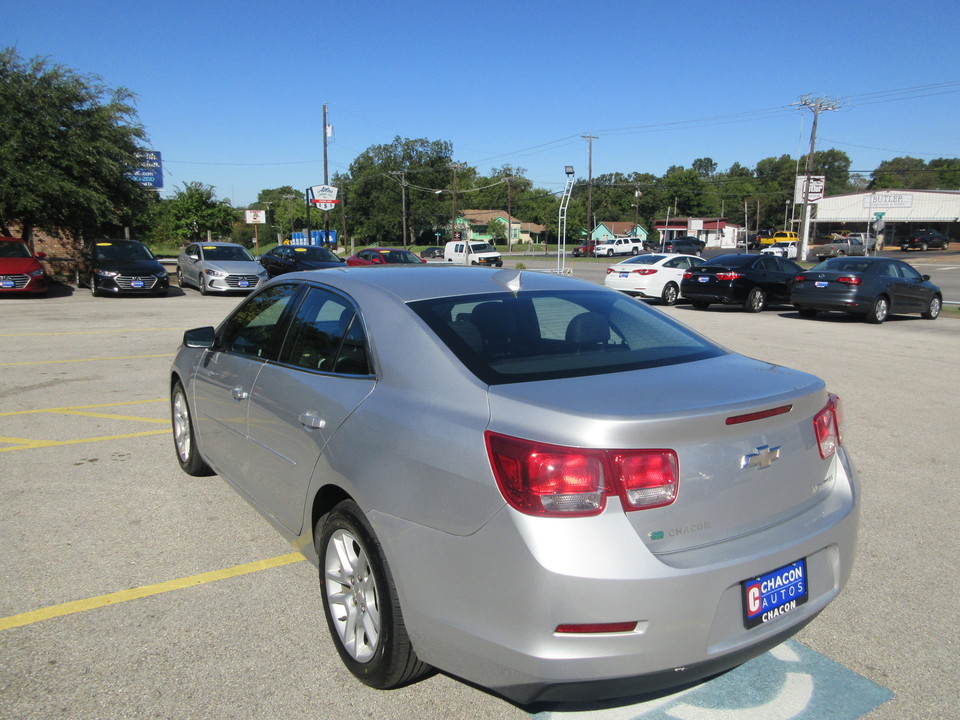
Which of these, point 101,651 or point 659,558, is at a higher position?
point 659,558

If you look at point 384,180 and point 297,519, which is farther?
point 384,180

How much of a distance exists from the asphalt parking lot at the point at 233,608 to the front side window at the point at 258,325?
1106mm

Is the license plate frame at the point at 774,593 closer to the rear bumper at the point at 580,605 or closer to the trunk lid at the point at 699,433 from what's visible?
the rear bumper at the point at 580,605

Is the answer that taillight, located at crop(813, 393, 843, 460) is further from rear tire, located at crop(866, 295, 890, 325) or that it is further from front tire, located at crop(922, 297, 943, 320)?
front tire, located at crop(922, 297, 943, 320)

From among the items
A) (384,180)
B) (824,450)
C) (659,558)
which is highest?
(384,180)

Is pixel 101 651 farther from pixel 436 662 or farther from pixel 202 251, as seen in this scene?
pixel 202 251

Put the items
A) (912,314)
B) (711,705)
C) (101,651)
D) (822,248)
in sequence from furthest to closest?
(822,248)
(912,314)
(101,651)
(711,705)

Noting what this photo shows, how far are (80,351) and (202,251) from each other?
13697 mm

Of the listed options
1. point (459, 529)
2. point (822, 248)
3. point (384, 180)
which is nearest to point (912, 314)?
point (459, 529)

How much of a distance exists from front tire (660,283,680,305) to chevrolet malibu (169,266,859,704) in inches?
746

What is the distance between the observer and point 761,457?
2.48m

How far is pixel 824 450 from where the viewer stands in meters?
2.81

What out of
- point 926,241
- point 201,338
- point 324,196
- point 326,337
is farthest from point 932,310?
point 926,241

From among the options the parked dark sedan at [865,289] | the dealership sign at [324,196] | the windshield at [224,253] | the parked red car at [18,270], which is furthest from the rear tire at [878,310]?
the dealership sign at [324,196]
